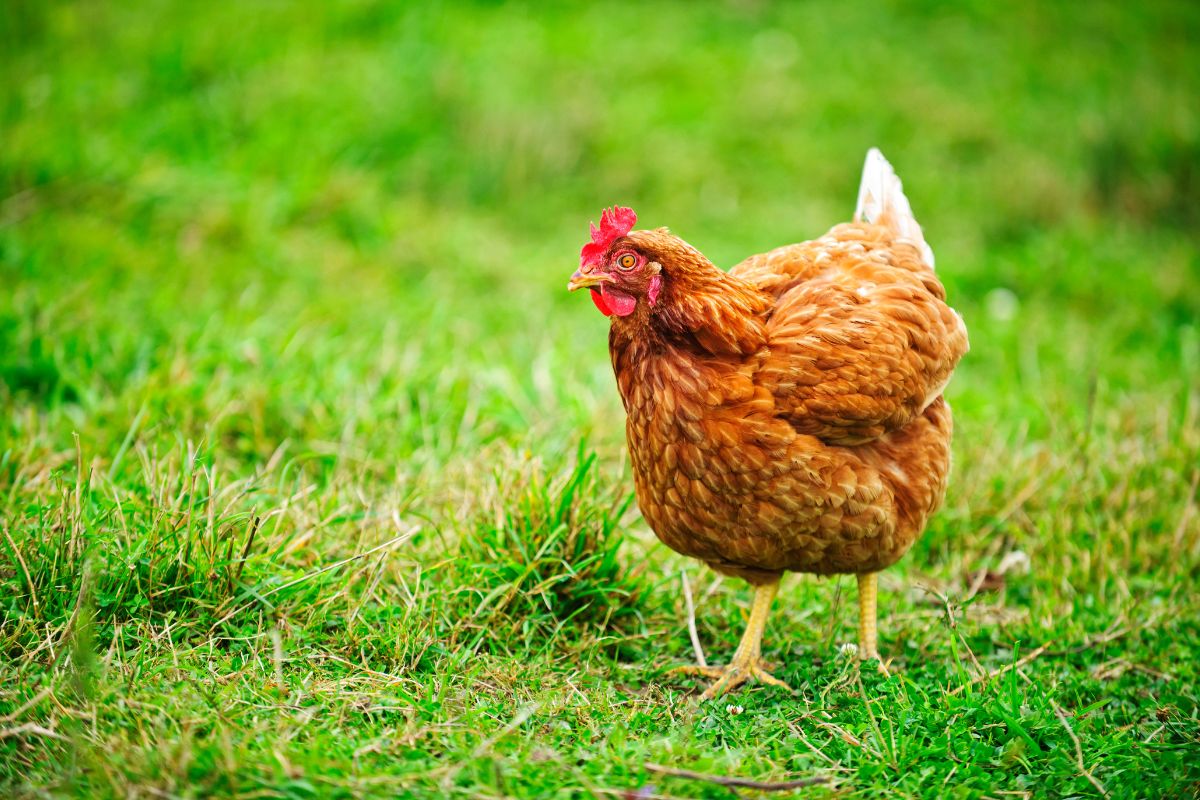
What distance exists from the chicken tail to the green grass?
44.1 inches

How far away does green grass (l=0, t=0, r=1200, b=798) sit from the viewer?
2521mm

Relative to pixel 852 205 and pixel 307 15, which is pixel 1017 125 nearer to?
pixel 852 205

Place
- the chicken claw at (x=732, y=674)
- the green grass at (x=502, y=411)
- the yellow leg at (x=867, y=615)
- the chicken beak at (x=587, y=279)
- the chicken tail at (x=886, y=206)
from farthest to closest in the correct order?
the chicken tail at (x=886, y=206), the yellow leg at (x=867, y=615), the chicken claw at (x=732, y=674), the chicken beak at (x=587, y=279), the green grass at (x=502, y=411)

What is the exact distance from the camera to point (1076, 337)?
591cm

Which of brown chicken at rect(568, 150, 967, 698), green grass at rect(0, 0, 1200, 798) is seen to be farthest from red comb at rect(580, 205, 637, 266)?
green grass at rect(0, 0, 1200, 798)

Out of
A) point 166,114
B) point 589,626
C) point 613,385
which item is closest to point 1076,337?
point 613,385

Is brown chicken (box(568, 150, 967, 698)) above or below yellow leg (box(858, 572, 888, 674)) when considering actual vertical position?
above

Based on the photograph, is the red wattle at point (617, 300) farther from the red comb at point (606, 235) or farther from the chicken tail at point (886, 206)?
the chicken tail at point (886, 206)

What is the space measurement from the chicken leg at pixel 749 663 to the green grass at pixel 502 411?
79 millimetres

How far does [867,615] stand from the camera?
3240 millimetres

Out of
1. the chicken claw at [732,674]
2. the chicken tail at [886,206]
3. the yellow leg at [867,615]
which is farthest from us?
the chicken tail at [886,206]

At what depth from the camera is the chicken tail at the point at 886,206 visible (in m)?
3.62

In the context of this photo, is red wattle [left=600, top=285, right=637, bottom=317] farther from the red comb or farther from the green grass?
the green grass

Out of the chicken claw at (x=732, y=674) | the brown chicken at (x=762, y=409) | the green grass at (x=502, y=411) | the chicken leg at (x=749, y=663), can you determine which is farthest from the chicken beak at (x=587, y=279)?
the chicken claw at (x=732, y=674)
